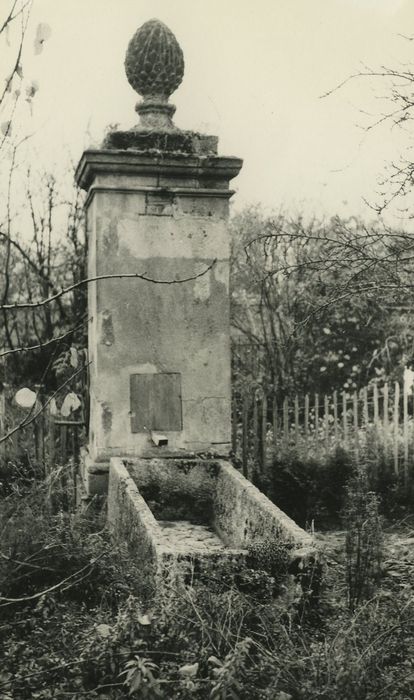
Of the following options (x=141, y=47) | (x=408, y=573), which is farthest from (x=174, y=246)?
(x=408, y=573)

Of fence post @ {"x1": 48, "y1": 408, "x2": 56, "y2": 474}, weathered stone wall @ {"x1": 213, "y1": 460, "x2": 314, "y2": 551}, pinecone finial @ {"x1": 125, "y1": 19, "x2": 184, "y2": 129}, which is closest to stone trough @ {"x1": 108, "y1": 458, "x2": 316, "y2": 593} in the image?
weathered stone wall @ {"x1": 213, "y1": 460, "x2": 314, "y2": 551}

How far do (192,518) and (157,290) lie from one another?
1.81 metres

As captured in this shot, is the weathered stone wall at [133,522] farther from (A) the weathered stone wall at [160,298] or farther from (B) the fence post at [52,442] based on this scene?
(B) the fence post at [52,442]

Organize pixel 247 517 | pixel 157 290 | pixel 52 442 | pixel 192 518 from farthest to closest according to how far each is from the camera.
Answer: pixel 52 442 < pixel 157 290 < pixel 192 518 < pixel 247 517

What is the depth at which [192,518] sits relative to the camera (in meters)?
6.12

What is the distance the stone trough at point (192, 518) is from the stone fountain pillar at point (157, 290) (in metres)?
0.36

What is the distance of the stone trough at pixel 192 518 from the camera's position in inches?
149

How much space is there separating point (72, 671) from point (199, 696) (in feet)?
1.68

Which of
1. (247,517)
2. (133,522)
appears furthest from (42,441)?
(247,517)

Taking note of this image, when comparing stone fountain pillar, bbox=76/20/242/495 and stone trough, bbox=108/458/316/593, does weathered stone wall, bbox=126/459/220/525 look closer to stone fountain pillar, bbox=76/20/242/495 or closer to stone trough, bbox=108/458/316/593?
stone trough, bbox=108/458/316/593

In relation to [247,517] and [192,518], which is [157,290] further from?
[247,517]

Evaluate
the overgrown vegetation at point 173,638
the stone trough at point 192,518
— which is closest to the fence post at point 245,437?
the stone trough at point 192,518

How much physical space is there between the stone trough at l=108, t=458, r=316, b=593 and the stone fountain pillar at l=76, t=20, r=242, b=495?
1.19ft

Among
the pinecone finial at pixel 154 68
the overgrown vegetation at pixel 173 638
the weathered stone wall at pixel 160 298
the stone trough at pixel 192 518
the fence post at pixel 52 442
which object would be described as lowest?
the overgrown vegetation at pixel 173 638
